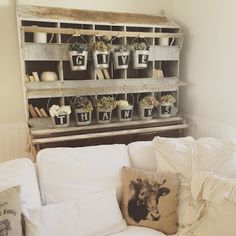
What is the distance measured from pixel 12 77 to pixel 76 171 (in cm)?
139

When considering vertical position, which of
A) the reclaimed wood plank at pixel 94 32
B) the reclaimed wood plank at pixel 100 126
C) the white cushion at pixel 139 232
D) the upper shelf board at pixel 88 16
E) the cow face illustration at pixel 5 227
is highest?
the upper shelf board at pixel 88 16

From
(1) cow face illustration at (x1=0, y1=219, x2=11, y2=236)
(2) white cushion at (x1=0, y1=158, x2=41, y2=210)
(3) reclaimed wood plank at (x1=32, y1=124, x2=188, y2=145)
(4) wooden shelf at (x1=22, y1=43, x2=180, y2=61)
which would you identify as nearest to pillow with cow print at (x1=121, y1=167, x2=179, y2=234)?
(2) white cushion at (x1=0, y1=158, x2=41, y2=210)

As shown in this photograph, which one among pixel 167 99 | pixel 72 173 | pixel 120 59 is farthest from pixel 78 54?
pixel 72 173

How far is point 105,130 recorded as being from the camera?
8.11 feet

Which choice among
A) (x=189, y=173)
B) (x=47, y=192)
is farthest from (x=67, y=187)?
(x=189, y=173)

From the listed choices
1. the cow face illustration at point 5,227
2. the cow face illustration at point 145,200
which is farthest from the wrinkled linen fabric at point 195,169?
the cow face illustration at point 5,227

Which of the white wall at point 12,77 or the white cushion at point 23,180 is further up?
the white wall at point 12,77

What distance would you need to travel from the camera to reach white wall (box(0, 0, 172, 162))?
8.11 feet

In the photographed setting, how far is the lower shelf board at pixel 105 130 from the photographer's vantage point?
88.5 inches

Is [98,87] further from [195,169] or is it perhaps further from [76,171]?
[195,169]

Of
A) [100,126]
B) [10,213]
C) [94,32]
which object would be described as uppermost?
[94,32]

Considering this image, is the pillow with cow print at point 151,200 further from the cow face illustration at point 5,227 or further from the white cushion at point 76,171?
the cow face illustration at point 5,227

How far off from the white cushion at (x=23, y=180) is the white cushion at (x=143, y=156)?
0.65 meters

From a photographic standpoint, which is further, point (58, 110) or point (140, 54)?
point (140, 54)
